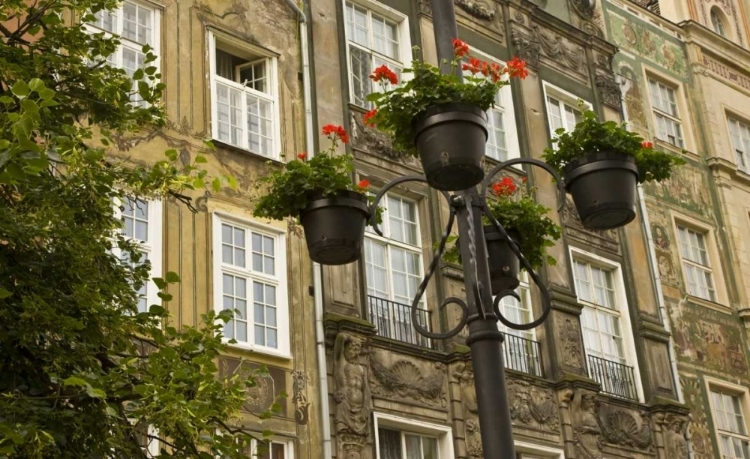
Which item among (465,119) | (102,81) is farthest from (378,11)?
(465,119)

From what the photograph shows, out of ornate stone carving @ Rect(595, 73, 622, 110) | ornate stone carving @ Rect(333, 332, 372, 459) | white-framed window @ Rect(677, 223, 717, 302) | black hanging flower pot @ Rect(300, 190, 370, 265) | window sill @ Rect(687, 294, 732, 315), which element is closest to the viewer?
black hanging flower pot @ Rect(300, 190, 370, 265)

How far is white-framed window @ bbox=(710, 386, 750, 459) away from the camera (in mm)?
22766

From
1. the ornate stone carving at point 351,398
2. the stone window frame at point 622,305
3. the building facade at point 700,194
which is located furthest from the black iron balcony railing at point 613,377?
the ornate stone carving at point 351,398

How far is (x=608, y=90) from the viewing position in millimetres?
24469

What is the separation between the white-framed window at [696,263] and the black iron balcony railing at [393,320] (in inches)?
305

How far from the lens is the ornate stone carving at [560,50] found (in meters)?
23.7

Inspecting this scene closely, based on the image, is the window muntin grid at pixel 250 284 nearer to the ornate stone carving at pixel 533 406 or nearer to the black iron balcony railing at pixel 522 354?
the ornate stone carving at pixel 533 406

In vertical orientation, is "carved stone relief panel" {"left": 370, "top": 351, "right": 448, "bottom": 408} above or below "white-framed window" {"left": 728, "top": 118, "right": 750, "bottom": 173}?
below

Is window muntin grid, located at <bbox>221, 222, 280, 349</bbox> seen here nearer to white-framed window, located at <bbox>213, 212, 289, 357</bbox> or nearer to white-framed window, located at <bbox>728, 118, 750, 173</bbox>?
white-framed window, located at <bbox>213, 212, 289, 357</bbox>

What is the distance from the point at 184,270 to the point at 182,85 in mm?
2727

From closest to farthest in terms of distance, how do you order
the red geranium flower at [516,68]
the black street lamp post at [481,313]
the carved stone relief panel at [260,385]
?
the black street lamp post at [481,313] < the red geranium flower at [516,68] < the carved stone relief panel at [260,385]

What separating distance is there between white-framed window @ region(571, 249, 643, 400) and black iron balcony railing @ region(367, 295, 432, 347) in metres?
3.84

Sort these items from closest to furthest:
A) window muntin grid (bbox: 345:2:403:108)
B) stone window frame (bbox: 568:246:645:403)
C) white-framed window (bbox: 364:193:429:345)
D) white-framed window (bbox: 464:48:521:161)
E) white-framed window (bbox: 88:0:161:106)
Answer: white-framed window (bbox: 88:0:161:106) → white-framed window (bbox: 364:193:429:345) → window muntin grid (bbox: 345:2:403:108) → stone window frame (bbox: 568:246:645:403) → white-framed window (bbox: 464:48:521:161)

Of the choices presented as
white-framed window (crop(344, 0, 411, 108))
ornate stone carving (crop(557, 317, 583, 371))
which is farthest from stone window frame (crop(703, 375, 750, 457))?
white-framed window (crop(344, 0, 411, 108))
